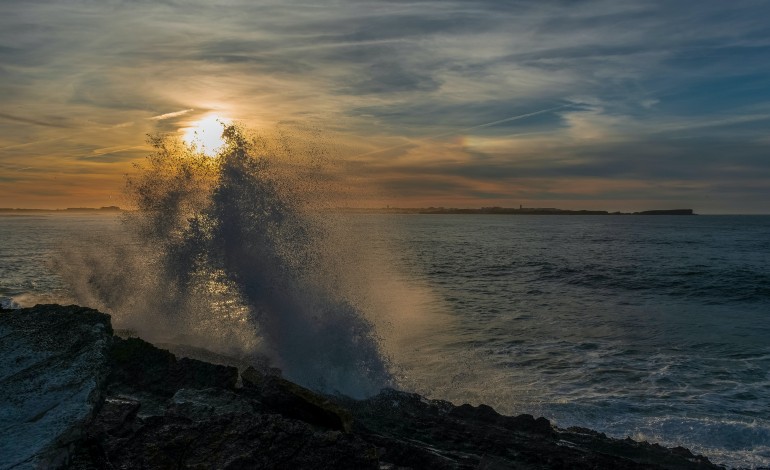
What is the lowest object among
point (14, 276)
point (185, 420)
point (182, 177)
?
point (14, 276)

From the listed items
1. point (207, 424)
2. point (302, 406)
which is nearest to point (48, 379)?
point (207, 424)

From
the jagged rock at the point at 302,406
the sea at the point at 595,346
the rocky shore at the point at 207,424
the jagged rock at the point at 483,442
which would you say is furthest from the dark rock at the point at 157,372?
the sea at the point at 595,346

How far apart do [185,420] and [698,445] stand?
7802 millimetres

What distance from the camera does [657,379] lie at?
1168 cm

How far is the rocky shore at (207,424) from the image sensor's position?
4.70 metres

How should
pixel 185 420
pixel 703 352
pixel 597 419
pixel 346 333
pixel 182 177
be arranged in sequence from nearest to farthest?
pixel 185 420 → pixel 597 419 → pixel 346 333 → pixel 703 352 → pixel 182 177

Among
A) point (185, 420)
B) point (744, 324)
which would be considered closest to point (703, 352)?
point (744, 324)

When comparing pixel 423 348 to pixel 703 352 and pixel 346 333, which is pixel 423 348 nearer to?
pixel 346 333

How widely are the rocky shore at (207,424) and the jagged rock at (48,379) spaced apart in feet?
0.05

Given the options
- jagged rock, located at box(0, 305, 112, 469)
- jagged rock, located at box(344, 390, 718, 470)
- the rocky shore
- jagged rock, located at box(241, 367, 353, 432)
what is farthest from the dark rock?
jagged rock, located at box(344, 390, 718, 470)

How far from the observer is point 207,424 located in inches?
197

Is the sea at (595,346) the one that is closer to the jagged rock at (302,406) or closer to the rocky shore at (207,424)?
the rocky shore at (207,424)

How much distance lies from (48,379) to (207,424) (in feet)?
6.51

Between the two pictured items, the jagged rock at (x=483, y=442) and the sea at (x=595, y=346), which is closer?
the jagged rock at (x=483, y=442)
